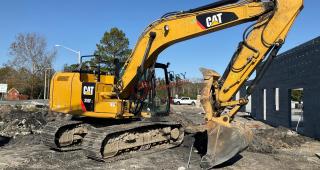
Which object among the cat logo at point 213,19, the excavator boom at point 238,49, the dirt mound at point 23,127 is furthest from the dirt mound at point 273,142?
the dirt mound at point 23,127

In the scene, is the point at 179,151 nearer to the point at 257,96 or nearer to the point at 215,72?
the point at 215,72

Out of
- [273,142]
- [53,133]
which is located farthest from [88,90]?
[273,142]

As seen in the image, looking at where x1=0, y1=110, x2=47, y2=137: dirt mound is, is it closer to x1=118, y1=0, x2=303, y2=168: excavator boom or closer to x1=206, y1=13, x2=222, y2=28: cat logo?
x1=118, y1=0, x2=303, y2=168: excavator boom

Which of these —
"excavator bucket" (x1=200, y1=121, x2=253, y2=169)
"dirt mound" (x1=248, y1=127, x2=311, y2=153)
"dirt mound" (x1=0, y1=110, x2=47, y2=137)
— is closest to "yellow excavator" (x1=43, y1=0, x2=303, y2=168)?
"excavator bucket" (x1=200, y1=121, x2=253, y2=169)

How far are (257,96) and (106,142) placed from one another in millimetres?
24280

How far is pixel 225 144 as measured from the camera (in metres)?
9.44

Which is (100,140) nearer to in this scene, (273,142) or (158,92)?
(158,92)

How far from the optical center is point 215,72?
10.3m

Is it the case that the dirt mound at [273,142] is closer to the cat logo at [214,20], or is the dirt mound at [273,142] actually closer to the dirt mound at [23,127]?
the cat logo at [214,20]

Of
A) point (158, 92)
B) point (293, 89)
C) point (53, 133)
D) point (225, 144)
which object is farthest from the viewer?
point (293, 89)

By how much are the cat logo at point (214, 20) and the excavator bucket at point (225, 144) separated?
254 cm

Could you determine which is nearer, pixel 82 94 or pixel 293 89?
pixel 82 94

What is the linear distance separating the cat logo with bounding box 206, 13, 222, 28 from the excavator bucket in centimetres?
254

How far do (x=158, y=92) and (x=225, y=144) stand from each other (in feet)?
12.0
